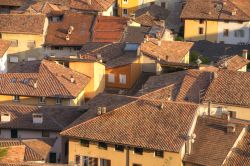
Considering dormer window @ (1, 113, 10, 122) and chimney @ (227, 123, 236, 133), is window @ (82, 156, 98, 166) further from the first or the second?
chimney @ (227, 123, 236, 133)

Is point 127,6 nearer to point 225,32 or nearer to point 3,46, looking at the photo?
point 225,32

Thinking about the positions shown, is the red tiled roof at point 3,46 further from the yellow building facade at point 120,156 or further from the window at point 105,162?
the window at point 105,162

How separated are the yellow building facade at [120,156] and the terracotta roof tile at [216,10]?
40633 mm

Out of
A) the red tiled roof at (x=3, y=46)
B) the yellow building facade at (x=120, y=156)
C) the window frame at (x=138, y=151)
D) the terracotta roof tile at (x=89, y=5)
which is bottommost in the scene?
the yellow building facade at (x=120, y=156)

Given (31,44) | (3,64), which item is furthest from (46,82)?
(31,44)

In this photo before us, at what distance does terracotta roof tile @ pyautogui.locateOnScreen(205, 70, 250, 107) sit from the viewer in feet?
179

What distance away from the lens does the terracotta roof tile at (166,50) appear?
6581 centimetres

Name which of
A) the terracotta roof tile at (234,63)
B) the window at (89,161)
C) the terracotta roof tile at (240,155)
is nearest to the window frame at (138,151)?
the window at (89,161)

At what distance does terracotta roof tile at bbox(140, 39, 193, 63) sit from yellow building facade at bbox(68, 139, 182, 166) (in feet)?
61.6

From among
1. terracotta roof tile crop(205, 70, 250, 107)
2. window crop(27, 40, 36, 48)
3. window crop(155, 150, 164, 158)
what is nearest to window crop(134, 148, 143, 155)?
window crop(155, 150, 164, 158)

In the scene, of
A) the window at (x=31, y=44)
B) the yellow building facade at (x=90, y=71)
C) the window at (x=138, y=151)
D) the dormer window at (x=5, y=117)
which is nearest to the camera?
the window at (x=138, y=151)

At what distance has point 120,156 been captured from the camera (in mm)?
46719

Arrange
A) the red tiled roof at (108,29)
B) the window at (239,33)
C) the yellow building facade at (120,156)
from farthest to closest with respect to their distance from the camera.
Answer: the window at (239,33) < the red tiled roof at (108,29) < the yellow building facade at (120,156)

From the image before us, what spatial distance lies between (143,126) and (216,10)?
41.3 m
